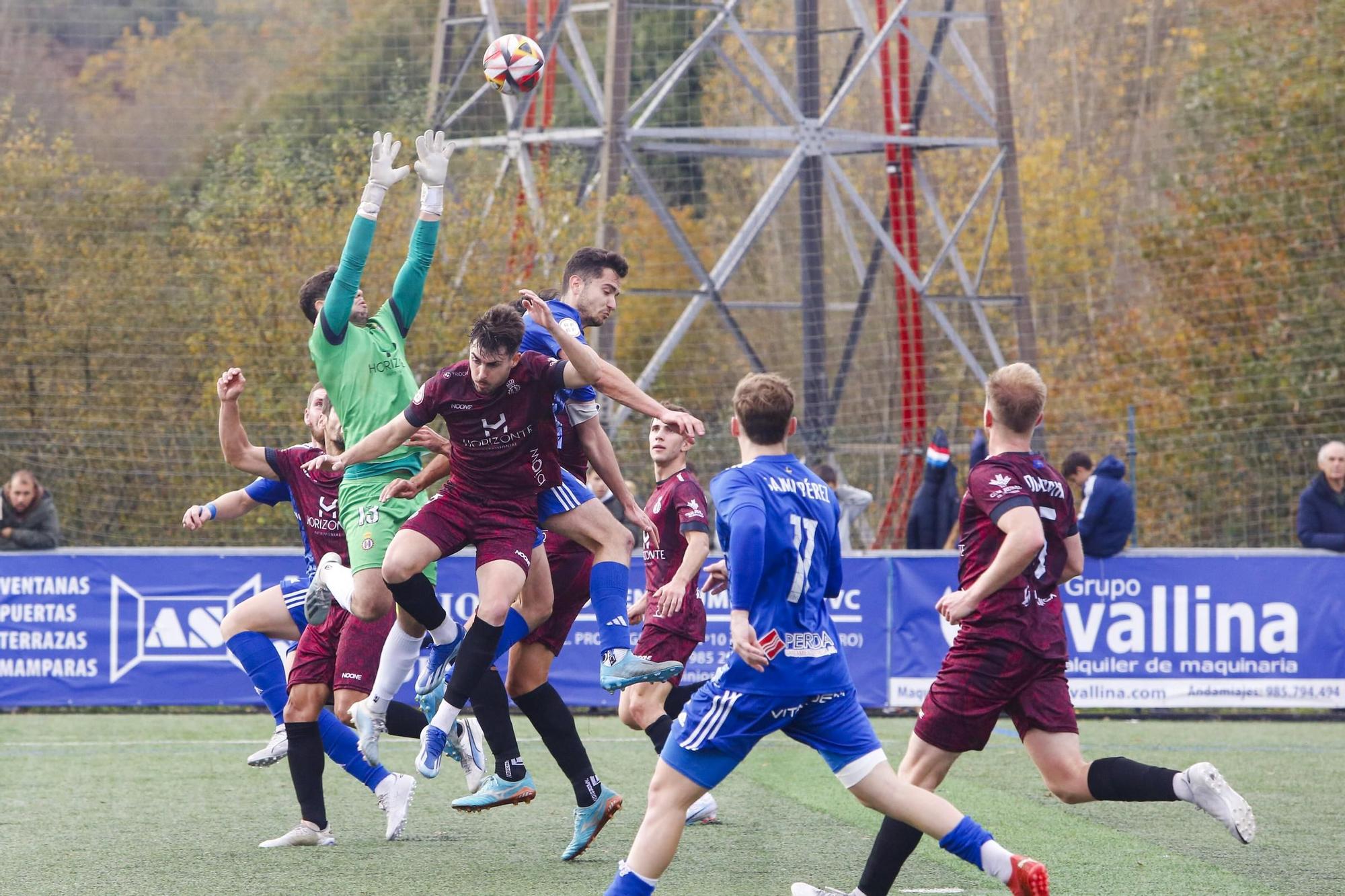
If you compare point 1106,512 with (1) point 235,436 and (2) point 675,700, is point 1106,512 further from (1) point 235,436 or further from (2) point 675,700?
(1) point 235,436

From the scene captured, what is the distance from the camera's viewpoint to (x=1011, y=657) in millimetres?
5535

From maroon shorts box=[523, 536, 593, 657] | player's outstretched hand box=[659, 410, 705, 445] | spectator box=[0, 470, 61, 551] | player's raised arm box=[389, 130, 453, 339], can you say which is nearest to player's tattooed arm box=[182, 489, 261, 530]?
player's raised arm box=[389, 130, 453, 339]

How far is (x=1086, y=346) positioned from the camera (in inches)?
961

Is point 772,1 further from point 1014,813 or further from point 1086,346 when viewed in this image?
point 1014,813

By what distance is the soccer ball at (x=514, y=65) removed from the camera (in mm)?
7973

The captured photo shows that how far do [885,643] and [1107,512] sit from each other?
1999 mm

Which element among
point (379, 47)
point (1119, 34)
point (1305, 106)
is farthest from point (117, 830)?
point (1119, 34)

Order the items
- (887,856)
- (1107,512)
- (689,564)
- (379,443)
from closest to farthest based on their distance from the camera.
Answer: (887,856)
(379,443)
(689,564)
(1107,512)

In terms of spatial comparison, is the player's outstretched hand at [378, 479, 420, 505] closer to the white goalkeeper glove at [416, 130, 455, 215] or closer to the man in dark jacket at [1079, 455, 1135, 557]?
the white goalkeeper glove at [416, 130, 455, 215]

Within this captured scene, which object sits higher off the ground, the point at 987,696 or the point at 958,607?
the point at 958,607

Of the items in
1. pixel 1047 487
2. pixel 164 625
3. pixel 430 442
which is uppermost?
pixel 430 442

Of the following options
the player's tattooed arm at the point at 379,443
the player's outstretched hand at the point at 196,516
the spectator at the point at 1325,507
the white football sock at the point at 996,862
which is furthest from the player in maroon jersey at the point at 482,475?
the spectator at the point at 1325,507

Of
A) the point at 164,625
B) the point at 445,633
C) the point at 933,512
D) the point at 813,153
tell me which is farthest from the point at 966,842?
the point at 813,153

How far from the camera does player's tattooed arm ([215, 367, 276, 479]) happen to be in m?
7.17
